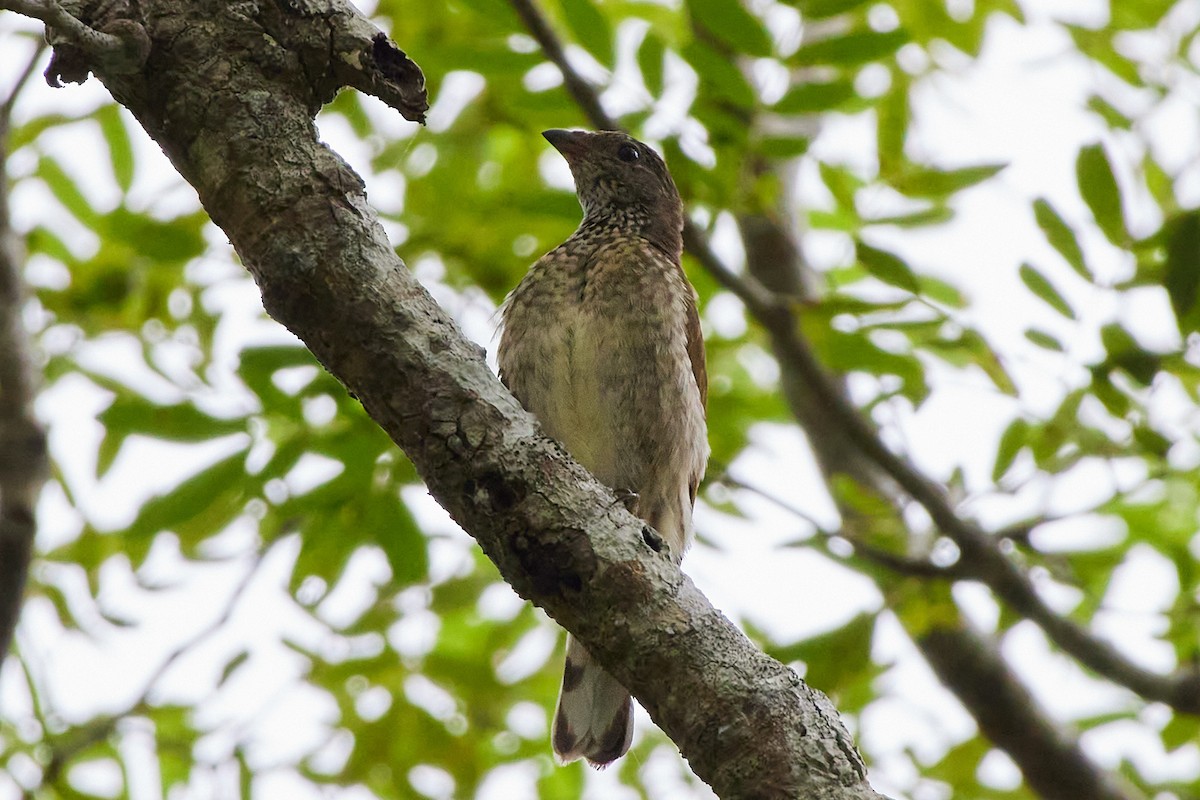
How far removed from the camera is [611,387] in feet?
14.7

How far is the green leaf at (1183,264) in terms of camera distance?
12.1 feet

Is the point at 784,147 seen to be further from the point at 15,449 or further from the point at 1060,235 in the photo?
the point at 15,449

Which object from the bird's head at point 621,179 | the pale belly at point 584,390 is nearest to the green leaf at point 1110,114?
the bird's head at point 621,179

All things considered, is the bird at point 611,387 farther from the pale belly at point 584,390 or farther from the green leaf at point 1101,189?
the green leaf at point 1101,189

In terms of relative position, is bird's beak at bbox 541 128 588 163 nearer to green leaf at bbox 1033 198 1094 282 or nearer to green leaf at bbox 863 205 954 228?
green leaf at bbox 863 205 954 228

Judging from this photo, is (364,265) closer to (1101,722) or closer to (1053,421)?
(1053,421)

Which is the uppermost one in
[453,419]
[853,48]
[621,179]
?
[621,179]

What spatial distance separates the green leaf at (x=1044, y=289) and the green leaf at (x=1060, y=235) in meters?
0.09

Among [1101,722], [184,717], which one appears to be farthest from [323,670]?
[1101,722]

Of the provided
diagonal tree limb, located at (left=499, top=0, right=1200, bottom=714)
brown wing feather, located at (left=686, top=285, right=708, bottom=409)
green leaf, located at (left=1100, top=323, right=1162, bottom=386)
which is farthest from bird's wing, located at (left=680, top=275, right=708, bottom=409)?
green leaf, located at (left=1100, top=323, right=1162, bottom=386)

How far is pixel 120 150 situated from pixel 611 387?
198 centimetres

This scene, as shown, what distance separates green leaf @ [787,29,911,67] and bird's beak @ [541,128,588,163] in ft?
4.77

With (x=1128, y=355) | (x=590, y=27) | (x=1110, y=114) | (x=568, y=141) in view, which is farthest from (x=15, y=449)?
(x=1110, y=114)

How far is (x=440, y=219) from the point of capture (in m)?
4.78
